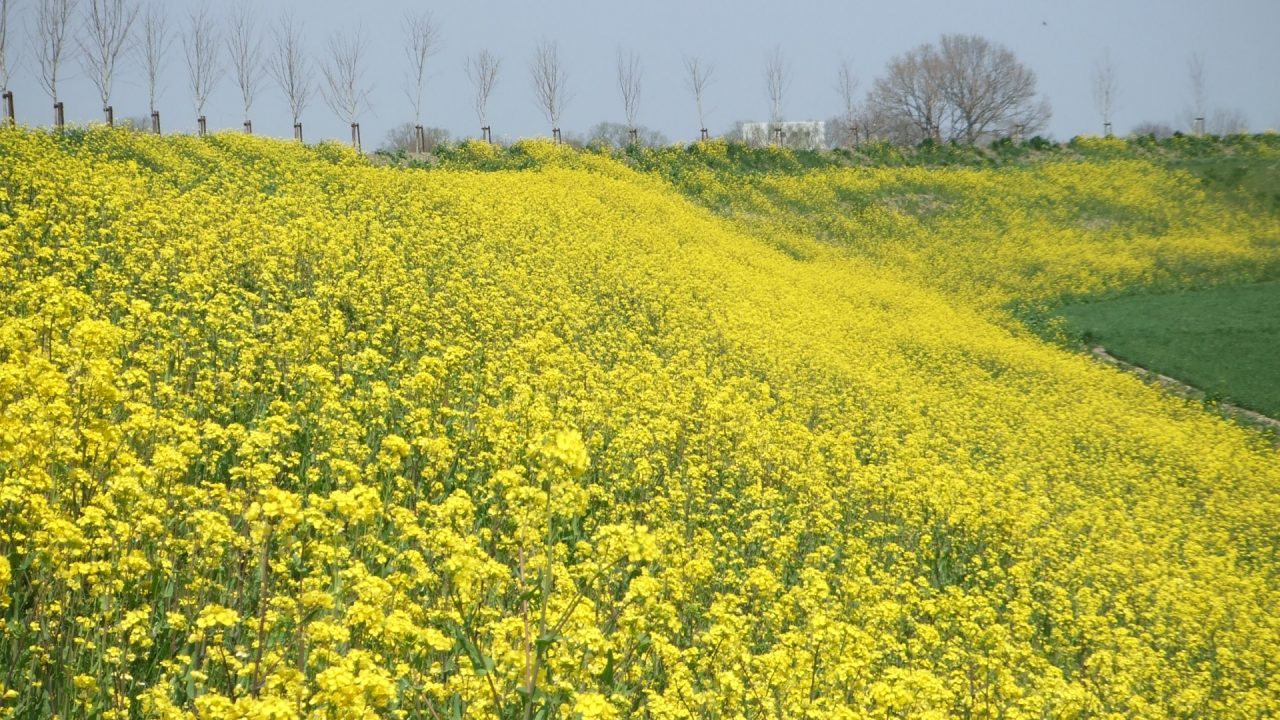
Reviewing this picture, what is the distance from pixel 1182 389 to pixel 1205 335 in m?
6.48

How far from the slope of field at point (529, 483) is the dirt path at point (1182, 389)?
4.25 ft

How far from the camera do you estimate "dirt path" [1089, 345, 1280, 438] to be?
2536 cm

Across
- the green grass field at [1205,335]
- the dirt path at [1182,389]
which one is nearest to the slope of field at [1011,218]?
the green grass field at [1205,335]

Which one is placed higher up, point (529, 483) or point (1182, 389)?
point (529, 483)

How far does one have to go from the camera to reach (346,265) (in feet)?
49.1

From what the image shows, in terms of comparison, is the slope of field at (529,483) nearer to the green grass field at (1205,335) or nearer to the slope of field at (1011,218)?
the green grass field at (1205,335)

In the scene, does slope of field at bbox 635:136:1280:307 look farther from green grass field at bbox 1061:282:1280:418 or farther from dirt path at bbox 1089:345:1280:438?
dirt path at bbox 1089:345:1280:438

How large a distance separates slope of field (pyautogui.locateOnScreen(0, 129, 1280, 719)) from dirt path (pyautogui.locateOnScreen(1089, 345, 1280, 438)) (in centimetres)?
130

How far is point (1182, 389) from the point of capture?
28.1 meters

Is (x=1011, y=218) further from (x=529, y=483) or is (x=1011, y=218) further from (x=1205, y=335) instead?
Answer: (x=529, y=483)

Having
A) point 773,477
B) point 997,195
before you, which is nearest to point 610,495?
point 773,477

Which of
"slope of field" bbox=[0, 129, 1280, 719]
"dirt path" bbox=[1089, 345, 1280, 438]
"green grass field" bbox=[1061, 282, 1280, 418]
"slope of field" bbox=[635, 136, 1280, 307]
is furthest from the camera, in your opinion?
"slope of field" bbox=[635, 136, 1280, 307]

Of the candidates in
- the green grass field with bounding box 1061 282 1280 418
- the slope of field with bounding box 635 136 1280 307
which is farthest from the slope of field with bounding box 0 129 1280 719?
the slope of field with bounding box 635 136 1280 307

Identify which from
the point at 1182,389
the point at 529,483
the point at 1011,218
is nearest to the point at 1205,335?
the point at 1182,389
